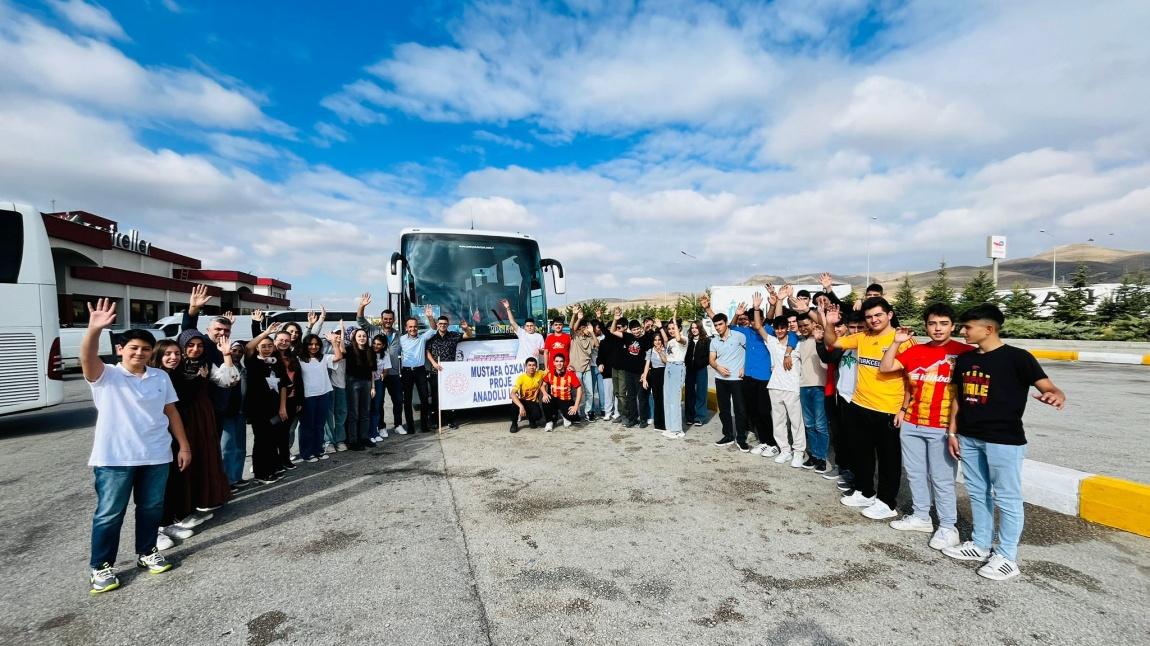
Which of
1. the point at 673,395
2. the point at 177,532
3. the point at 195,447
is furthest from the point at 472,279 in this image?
the point at 177,532

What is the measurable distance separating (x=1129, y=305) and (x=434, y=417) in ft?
93.8

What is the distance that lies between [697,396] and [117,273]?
32.3 metres

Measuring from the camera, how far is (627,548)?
3584mm

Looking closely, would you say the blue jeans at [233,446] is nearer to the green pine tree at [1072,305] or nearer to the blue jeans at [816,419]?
the blue jeans at [816,419]

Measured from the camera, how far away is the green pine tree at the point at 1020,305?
25094 millimetres

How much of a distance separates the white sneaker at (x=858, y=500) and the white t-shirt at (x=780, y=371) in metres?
1.48

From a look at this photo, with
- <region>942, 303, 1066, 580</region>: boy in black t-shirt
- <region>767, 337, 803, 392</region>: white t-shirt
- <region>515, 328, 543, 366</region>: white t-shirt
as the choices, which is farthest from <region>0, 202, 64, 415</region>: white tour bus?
<region>942, 303, 1066, 580</region>: boy in black t-shirt

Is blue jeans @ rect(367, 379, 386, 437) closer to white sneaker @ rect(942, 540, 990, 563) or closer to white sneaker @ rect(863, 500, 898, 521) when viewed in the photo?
white sneaker @ rect(863, 500, 898, 521)

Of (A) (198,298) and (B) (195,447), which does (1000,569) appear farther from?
(A) (198,298)

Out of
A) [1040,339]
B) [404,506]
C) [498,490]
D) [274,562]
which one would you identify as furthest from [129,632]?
[1040,339]

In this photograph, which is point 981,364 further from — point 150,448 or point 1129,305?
point 1129,305

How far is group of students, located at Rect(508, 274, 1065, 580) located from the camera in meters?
3.25

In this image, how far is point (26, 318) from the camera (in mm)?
6977

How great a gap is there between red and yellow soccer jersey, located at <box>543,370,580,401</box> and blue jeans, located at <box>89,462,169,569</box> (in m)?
5.11
